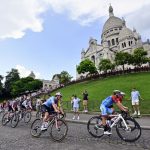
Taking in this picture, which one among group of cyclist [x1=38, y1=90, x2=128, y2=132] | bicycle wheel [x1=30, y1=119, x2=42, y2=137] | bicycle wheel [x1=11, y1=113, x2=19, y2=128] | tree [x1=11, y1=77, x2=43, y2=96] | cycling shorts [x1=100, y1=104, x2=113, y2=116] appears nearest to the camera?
group of cyclist [x1=38, y1=90, x2=128, y2=132]

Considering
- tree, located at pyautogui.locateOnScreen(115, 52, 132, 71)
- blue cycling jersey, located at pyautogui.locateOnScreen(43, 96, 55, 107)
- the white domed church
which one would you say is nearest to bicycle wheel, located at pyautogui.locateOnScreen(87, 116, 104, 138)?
blue cycling jersey, located at pyautogui.locateOnScreen(43, 96, 55, 107)

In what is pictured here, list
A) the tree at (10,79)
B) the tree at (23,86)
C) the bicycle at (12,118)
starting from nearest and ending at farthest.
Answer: the bicycle at (12,118) < the tree at (23,86) < the tree at (10,79)

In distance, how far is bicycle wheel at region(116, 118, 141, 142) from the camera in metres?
10.2

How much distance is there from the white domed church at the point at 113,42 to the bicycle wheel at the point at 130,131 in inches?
4446

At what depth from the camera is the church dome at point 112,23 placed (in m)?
144

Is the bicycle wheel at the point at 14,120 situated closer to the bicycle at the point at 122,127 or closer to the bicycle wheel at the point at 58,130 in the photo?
the bicycle wheel at the point at 58,130

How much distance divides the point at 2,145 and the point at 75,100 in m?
11.6

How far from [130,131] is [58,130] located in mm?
3071

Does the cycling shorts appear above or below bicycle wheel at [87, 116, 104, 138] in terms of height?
above

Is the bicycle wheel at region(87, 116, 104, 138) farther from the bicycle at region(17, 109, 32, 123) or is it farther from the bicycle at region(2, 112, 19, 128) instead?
the bicycle at region(17, 109, 32, 123)

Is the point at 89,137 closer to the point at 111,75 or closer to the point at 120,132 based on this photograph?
the point at 120,132

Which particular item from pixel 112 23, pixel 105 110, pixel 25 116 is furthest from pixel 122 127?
pixel 112 23

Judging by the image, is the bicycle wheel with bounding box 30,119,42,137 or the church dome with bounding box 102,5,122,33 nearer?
the bicycle wheel with bounding box 30,119,42,137

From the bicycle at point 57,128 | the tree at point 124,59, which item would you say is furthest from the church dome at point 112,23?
the bicycle at point 57,128
